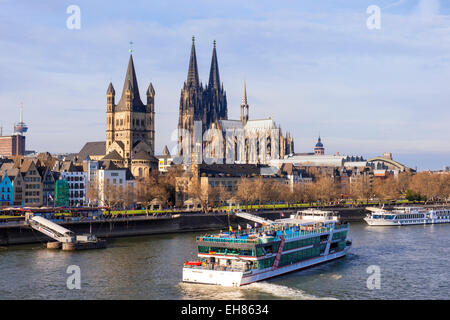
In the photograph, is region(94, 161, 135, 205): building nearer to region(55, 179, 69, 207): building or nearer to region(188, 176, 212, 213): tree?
region(55, 179, 69, 207): building

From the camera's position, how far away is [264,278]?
5419 centimetres

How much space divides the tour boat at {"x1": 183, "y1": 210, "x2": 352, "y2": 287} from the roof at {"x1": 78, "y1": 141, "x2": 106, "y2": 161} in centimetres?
11081

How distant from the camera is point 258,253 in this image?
2116 inches

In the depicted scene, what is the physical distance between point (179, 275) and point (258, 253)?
7303 mm

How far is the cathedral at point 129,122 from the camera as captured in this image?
162 m

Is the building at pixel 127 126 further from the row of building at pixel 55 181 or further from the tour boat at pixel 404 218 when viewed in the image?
the tour boat at pixel 404 218

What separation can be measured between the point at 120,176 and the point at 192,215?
35.4m

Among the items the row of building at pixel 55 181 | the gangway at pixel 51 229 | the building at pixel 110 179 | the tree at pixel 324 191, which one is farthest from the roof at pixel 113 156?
the gangway at pixel 51 229

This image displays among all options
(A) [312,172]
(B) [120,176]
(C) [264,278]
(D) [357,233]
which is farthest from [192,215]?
(A) [312,172]

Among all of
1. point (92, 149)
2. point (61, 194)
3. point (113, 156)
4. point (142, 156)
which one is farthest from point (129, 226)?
point (92, 149)

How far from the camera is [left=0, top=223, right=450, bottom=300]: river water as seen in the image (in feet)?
160

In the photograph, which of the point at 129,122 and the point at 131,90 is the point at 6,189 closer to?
the point at 129,122

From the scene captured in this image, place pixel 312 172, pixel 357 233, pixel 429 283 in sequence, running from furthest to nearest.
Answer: pixel 312 172 < pixel 357 233 < pixel 429 283
